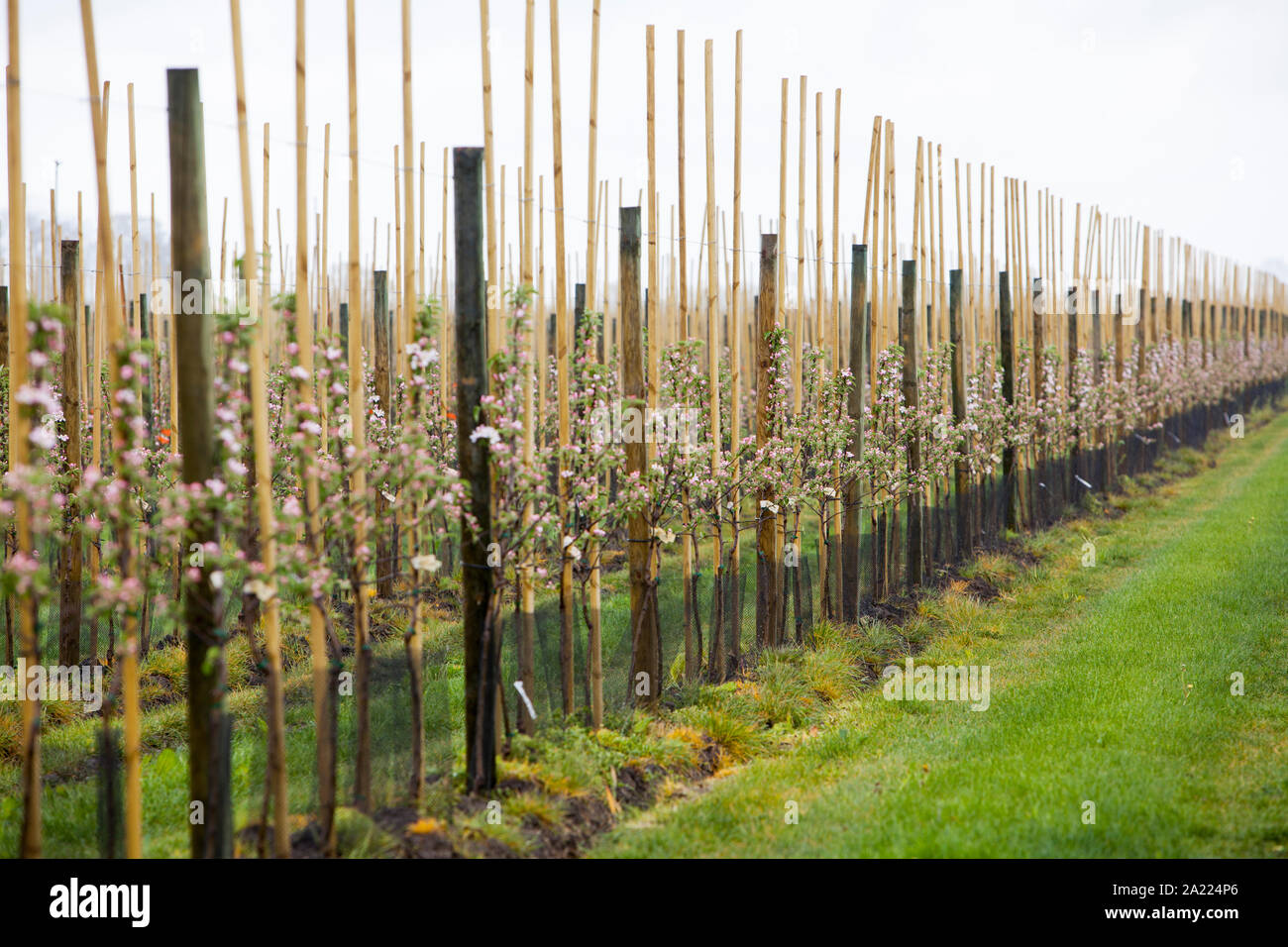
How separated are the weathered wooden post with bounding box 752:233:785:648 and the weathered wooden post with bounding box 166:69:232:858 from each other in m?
4.97

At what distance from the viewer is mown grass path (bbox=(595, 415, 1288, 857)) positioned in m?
5.38

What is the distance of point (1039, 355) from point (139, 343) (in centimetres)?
1389

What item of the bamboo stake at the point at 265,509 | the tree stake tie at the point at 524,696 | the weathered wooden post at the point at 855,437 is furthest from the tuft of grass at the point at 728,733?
the bamboo stake at the point at 265,509

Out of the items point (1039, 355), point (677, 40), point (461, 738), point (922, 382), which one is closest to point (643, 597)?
point (461, 738)

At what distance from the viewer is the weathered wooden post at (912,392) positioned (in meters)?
10.8

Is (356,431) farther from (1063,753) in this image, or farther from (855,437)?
(855,437)

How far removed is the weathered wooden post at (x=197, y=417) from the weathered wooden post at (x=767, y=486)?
497 centimetres

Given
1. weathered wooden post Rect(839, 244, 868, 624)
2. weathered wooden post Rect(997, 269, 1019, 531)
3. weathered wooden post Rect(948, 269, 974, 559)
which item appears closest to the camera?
weathered wooden post Rect(839, 244, 868, 624)

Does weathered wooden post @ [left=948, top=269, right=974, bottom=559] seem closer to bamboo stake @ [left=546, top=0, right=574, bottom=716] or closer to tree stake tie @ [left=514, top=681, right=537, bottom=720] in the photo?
bamboo stake @ [left=546, top=0, right=574, bottom=716]

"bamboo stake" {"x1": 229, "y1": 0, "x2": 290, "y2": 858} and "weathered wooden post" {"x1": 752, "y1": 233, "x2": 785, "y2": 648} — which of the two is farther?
"weathered wooden post" {"x1": 752, "y1": 233, "x2": 785, "y2": 648}

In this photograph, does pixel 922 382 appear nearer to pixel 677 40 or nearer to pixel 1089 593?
pixel 1089 593

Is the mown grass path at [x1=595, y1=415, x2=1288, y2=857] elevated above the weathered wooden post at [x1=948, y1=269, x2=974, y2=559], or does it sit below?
below

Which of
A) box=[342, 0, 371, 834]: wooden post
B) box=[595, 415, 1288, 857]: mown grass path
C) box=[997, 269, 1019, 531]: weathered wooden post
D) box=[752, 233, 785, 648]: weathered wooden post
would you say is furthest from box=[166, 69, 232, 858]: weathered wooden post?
box=[997, 269, 1019, 531]: weathered wooden post

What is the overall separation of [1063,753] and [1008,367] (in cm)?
863
